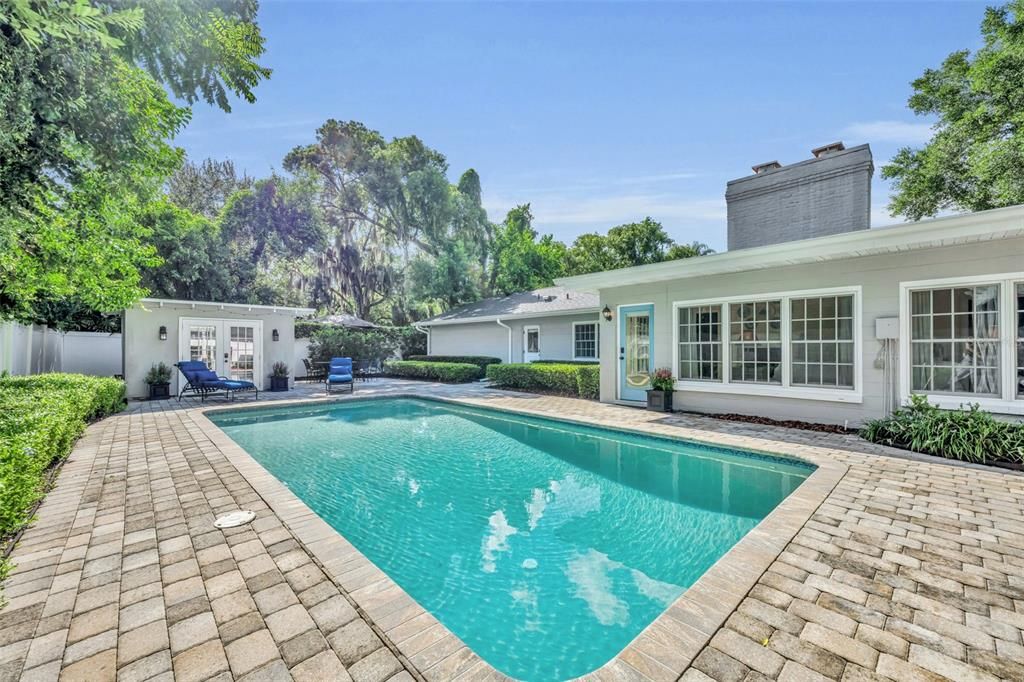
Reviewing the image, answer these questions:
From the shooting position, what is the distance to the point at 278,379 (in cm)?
1346

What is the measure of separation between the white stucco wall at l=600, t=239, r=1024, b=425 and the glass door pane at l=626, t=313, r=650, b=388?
Result: 0.33m

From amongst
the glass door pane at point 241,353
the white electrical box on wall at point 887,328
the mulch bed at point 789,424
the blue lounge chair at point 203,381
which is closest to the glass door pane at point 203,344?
the glass door pane at point 241,353

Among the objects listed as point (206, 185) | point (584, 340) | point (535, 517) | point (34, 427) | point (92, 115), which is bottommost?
point (535, 517)

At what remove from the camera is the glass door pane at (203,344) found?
40.5ft

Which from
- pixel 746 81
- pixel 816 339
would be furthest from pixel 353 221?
pixel 816 339

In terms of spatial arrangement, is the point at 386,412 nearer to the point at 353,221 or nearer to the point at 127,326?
the point at 127,326

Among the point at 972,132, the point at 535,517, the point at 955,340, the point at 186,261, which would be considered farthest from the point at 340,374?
the point at 972,132

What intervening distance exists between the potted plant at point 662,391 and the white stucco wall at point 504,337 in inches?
195

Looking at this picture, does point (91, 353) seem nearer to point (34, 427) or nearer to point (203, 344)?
point (203, 344)

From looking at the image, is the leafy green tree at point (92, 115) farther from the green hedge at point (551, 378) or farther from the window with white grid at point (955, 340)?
the window with white grid at point (955, 340)

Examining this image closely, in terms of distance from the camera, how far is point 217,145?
2136cm

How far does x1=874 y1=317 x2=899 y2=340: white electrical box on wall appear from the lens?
21.0 ft

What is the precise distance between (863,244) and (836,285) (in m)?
0.83

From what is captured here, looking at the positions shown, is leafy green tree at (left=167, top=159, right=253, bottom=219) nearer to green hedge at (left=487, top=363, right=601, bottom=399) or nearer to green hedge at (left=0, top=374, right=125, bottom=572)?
green hedge at (left=0, top=374, right=125, bottom=572)
